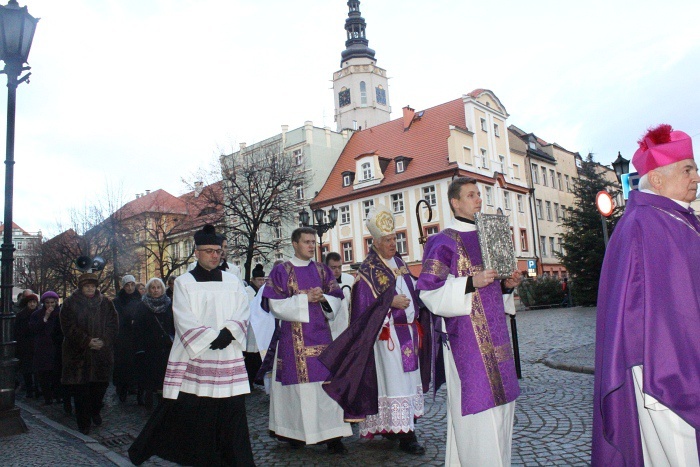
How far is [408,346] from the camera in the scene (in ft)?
19.7

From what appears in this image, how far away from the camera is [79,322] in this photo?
8172 millimetres

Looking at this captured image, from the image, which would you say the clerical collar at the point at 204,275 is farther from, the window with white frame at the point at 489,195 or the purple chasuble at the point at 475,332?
the window with white frame at the point at 489,195

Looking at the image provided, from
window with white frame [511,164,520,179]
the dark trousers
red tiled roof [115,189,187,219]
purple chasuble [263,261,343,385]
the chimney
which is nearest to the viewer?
purple chasuble [263,261,343,385]

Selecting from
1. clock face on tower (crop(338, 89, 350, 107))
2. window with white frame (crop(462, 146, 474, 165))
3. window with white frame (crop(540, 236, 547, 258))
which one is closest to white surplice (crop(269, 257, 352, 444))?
window with white frame (crop(462, 146, 474, 165))

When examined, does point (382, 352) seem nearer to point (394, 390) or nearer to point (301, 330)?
point (394, 390)

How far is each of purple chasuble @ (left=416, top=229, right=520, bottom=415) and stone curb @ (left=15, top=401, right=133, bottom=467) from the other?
11.4 ft

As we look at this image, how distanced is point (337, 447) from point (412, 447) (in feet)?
2.50

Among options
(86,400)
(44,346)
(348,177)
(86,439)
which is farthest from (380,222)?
(348,177)

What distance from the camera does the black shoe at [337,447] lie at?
A: 5.88m

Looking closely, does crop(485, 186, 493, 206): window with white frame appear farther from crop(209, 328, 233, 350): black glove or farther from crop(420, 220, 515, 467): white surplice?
crop(420, 220, 515, 467): white surplice

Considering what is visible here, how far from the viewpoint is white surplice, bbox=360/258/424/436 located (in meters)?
5.76

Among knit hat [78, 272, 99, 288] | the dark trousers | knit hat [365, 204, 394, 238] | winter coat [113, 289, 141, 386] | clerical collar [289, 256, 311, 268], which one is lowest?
the dark trousers

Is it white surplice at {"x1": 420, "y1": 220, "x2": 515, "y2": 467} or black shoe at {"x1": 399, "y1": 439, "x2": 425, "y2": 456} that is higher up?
white surplice at {"x1": 420, "y1": 220, "x2": 515, "y2": 467}

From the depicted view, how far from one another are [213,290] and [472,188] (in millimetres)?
2360
